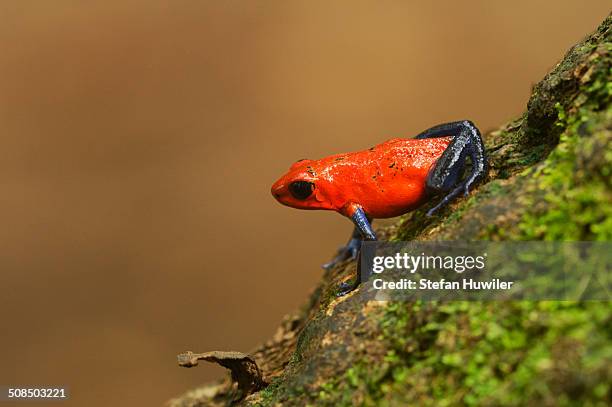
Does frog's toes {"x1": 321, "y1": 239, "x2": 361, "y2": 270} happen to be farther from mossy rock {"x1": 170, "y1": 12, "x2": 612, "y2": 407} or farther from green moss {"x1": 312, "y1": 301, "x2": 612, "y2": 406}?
green moss {"x1": 312, "y1": 301, "x2": 612, "y2": 406}

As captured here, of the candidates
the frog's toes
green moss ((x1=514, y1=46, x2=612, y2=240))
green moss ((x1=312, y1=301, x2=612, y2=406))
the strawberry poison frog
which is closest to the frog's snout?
the strawberry poison frog

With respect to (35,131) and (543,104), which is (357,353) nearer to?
(543,104)

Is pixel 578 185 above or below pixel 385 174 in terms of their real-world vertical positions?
below

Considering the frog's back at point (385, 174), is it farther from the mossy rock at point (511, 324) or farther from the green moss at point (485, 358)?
the green moss at point (485, 358)

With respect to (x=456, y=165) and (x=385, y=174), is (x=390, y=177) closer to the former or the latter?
(x=385, y=174)

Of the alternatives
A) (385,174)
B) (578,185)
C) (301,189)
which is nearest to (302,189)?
(301,189)

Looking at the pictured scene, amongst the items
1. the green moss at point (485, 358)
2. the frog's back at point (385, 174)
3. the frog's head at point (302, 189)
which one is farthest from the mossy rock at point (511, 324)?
the frog's head at point (302, 189)

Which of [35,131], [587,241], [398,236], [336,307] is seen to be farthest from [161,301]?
[587,241]
